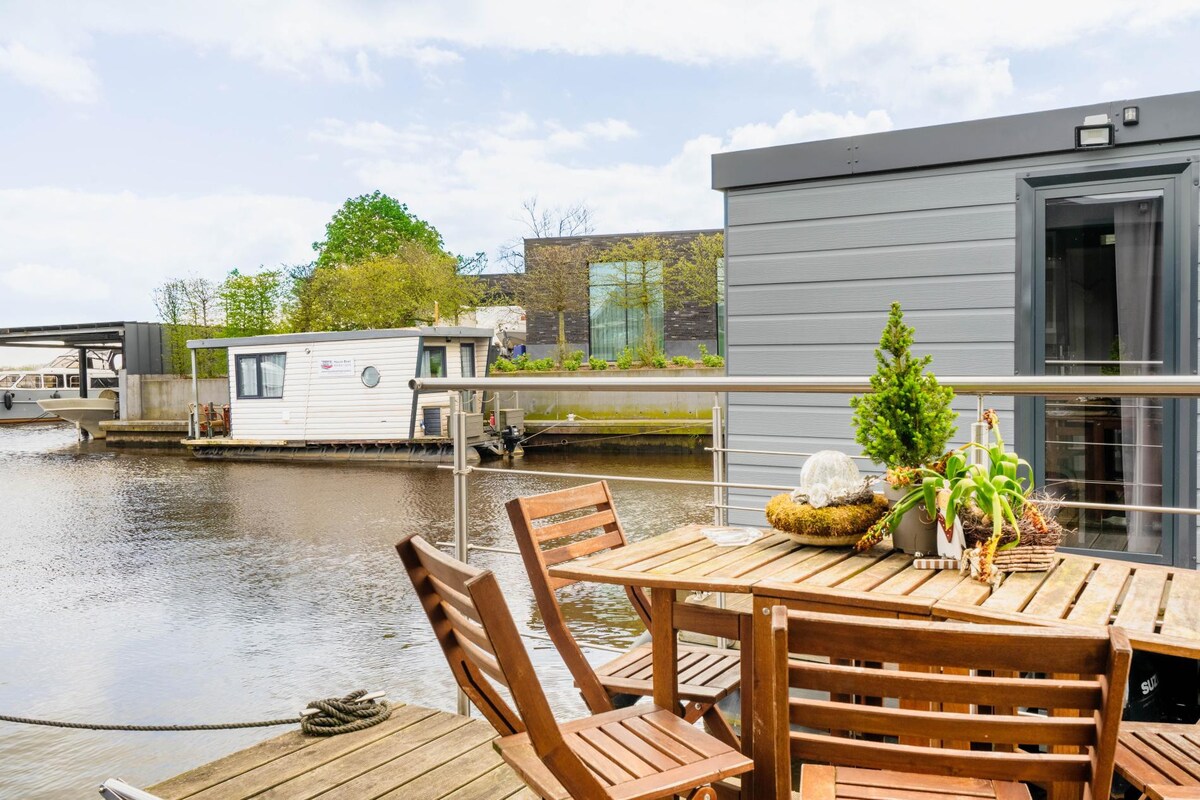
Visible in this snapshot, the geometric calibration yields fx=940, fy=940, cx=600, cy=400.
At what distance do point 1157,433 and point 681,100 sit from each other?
52.1 metres

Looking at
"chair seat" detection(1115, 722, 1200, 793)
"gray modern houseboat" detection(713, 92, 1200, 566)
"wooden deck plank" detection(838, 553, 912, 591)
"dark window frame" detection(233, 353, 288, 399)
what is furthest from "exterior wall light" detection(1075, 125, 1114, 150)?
"dark window frame" detection(233, 353, 288, 399)

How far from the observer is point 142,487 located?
50.4 ft

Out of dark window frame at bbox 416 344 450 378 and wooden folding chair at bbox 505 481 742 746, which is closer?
wooden folding chair at bbox 505 481 742 746

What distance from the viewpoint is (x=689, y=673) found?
2.34m

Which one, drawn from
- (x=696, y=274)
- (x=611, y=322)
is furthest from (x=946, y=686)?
(x=611, y=322)

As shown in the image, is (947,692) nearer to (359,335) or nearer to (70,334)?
(359,335)

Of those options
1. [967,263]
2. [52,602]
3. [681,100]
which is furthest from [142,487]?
[681,100]

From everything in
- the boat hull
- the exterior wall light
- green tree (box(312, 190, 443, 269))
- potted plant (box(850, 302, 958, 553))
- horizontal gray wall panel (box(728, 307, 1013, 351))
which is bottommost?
the boat hull

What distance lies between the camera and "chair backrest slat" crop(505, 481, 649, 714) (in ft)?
6.82

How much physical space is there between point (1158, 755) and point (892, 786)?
542 mm

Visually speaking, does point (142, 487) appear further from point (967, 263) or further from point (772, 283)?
point (967, 263)

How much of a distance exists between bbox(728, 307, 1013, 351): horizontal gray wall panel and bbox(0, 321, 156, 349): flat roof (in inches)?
1094

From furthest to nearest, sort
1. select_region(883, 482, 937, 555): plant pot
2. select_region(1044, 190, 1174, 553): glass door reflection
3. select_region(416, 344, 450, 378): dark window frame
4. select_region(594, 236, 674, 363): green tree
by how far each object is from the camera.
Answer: select_region(594, 236, 674, 363): green tree → select_region(416, 344, 450, 378): dark window frame → select_region(1044, 190, 1174, 553): glass door reflection → select_region(883, 482, 937, 555): plant pot

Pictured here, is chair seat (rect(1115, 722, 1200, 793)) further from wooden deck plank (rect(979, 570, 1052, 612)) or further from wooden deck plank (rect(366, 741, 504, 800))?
wooden deck plank (rect(366, 741, 504, 800))
